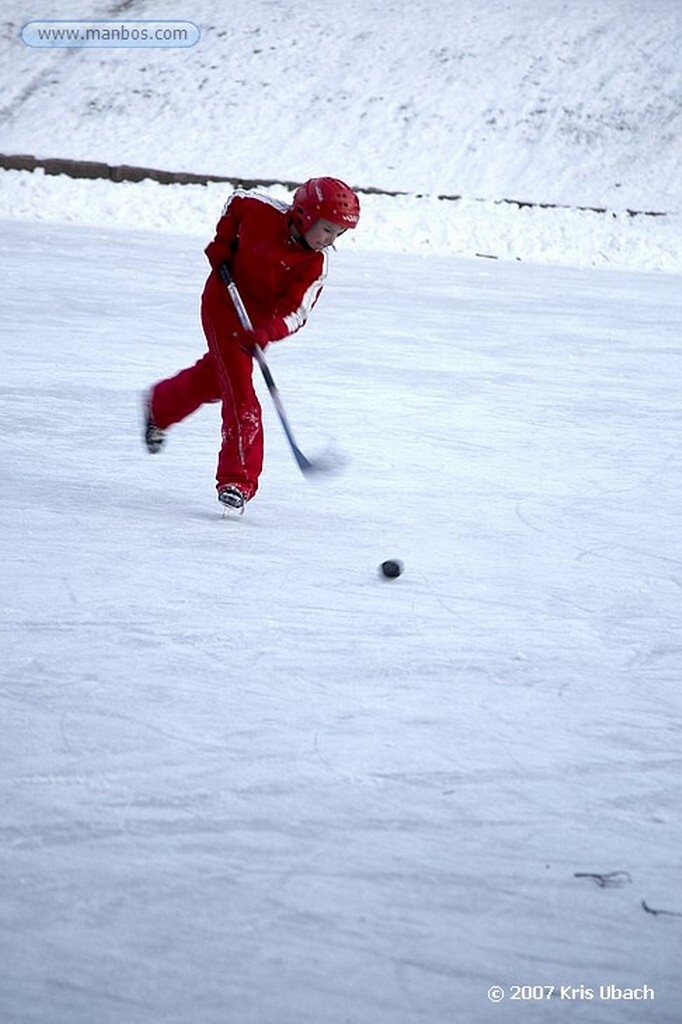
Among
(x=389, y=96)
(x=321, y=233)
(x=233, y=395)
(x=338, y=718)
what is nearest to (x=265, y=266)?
(x=321, y=233)

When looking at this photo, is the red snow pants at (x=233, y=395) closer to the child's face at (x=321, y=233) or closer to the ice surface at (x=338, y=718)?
the ice surface at (x=338, y=718)

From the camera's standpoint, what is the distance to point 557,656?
2.74m

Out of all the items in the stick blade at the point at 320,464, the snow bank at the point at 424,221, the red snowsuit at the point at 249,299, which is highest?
the red snowsuit at the point at 249,299

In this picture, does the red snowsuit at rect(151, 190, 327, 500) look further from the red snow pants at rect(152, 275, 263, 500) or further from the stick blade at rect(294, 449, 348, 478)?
the stick blade at rect(294, 449, 348, 478)

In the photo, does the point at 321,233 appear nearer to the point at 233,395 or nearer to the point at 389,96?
the point at 233,395

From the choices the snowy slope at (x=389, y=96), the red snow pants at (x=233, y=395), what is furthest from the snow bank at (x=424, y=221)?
the red snow pants at (x=233, y=395)

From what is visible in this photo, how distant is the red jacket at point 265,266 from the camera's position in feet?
11.9

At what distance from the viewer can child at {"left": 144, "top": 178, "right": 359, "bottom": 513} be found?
11.9 feet

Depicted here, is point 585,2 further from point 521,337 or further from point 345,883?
point 345,883

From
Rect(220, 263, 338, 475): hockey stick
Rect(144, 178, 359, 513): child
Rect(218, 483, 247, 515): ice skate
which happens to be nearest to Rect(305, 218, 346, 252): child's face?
Rect(144, 178, 359, 513): child

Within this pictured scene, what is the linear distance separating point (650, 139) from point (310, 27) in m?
6.74

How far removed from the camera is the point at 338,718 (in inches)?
91.5

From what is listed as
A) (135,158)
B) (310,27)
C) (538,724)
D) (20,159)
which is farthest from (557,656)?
(310,27)

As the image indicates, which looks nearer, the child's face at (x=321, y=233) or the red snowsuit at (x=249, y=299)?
the child's face at (x=321, y=233)
